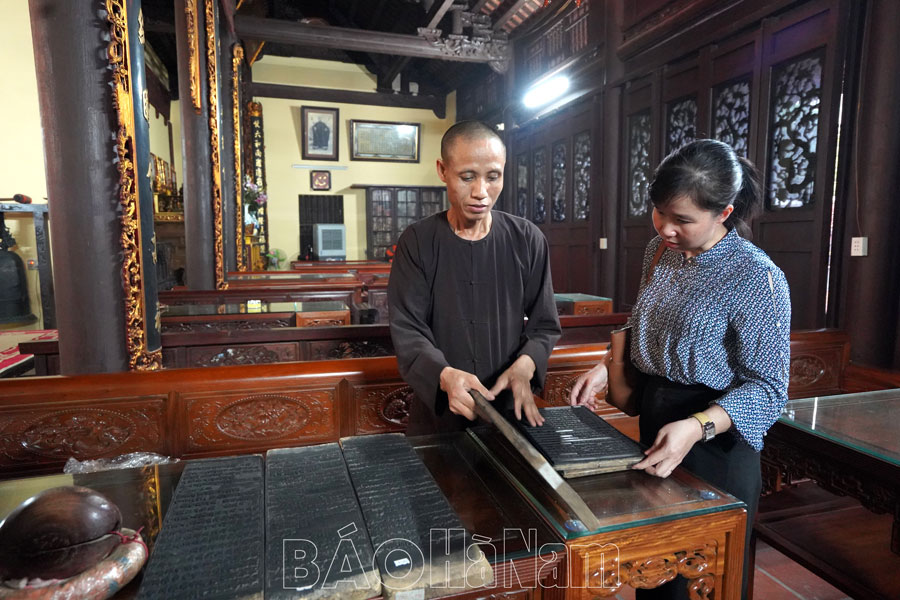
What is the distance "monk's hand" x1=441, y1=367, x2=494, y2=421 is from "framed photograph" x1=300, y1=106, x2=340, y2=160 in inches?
420

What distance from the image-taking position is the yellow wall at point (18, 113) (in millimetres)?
6363

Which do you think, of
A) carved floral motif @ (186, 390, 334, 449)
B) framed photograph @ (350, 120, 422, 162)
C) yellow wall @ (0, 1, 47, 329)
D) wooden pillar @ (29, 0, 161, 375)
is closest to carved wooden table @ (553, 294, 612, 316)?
carved floral motif @ (186, 390, 334, 449)

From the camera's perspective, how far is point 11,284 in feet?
20.8

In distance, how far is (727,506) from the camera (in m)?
0.83

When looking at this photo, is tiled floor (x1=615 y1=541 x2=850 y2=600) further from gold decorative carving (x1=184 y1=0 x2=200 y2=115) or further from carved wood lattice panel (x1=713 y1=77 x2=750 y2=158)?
gold decorative carving (x1=184 y1=0 x2=200 y2=115)

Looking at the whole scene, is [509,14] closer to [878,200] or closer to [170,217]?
[170,217]

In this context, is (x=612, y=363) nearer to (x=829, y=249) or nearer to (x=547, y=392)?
(x=547, y=392)

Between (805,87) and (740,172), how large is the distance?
3347 mm

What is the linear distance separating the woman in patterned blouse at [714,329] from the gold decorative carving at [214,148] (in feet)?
14.9

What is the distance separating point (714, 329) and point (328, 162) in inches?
429

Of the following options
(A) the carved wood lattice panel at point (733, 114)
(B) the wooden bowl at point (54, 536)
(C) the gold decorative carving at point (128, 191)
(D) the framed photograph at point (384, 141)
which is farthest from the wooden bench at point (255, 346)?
(D) the framed photograph at point (384, 141)

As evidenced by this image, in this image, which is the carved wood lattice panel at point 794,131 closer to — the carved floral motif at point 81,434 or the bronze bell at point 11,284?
the carved floral motif at point 81,434

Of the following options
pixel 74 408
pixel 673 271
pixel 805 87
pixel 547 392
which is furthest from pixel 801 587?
pixel 805 87

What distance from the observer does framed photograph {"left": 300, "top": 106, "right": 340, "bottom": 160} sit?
10.7 m
